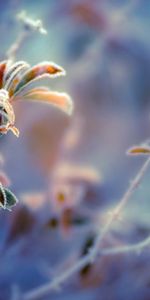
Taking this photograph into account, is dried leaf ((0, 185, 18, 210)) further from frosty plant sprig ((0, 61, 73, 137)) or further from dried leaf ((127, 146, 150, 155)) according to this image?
dried leaf ((127, 146, 150, 155))

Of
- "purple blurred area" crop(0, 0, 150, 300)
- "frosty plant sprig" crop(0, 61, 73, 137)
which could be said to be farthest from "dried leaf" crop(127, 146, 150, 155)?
"purple blurred area" crop(0, 0, 150, 300)

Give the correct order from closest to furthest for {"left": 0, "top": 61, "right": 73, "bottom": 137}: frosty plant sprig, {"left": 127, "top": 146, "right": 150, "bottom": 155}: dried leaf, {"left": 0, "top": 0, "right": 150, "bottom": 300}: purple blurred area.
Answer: {"left": 0, "top": 61, "right": 73, "bottom": 137}: frosty plant sprig, {"left": 127, "top": 146, "right": 150, "bottom": 155}: dried leaf, {"left": 0, "top": 0, "right": 150, "bottom": 300}: purple blurred area

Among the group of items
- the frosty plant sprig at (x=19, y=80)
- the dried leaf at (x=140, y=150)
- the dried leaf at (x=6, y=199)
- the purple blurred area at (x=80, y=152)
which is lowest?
the dried leaf at (x=6, y=199)

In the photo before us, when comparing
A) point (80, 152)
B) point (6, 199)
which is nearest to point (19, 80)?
point (6, 199)

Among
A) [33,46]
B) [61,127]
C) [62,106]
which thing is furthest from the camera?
[33,46]

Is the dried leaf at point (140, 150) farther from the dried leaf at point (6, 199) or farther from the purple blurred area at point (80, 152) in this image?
the purple blurred area at point (80, 152)

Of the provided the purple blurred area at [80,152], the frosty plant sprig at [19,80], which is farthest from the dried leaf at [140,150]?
the purple blurred area at [80,152]

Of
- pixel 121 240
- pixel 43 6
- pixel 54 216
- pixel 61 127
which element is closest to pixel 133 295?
pixel 121 240

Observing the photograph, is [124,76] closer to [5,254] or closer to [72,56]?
[72,56]

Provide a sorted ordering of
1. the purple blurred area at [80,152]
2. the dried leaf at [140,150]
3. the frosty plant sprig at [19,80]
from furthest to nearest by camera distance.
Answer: the purple blurred area at [80,152] → the dried leaf at [140,150] → the frosty plant sprig at [19,80]
